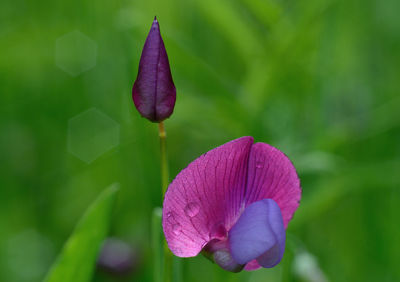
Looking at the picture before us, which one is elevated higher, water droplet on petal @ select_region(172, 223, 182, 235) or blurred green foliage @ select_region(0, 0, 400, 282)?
water droplet on petal @ select_region(172, 223, 182, 235)

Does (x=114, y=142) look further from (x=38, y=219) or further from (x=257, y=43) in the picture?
(x=257, y=43)

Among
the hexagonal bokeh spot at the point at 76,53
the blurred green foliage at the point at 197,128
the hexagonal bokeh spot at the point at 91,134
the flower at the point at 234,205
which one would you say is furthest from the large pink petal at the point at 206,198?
the hexagonal bokeh spot at the point at 76,53

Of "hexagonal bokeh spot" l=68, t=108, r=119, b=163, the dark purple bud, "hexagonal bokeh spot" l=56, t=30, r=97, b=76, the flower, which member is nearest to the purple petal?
the flower

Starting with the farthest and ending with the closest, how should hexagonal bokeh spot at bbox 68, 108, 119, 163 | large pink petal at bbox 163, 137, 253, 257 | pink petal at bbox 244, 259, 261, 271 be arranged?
hexagonal bokeh spot at bbox 68, 108, 119, 163 → pink petal at bbox 244, 259, 261, 271 → large pink petal at bbox 163, 137, 253, 257

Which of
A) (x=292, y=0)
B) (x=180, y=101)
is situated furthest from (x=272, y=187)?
(x=292, y=0)

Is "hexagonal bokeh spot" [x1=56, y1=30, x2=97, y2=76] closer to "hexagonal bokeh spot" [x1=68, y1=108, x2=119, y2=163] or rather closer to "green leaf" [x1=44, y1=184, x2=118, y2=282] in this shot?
"hexagonal bokeh spot" [x1=68, y1=108, x2=119, y2=163]

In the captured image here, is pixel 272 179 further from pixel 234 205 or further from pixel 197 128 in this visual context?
pixel 197 128

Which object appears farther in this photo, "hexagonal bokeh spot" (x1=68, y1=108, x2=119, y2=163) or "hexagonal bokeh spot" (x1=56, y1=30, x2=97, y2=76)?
"hexagonal bokeh spot" (x1=56, y1=30, x2=97, y2=76)

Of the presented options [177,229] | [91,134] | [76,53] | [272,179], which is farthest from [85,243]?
[76,53]
